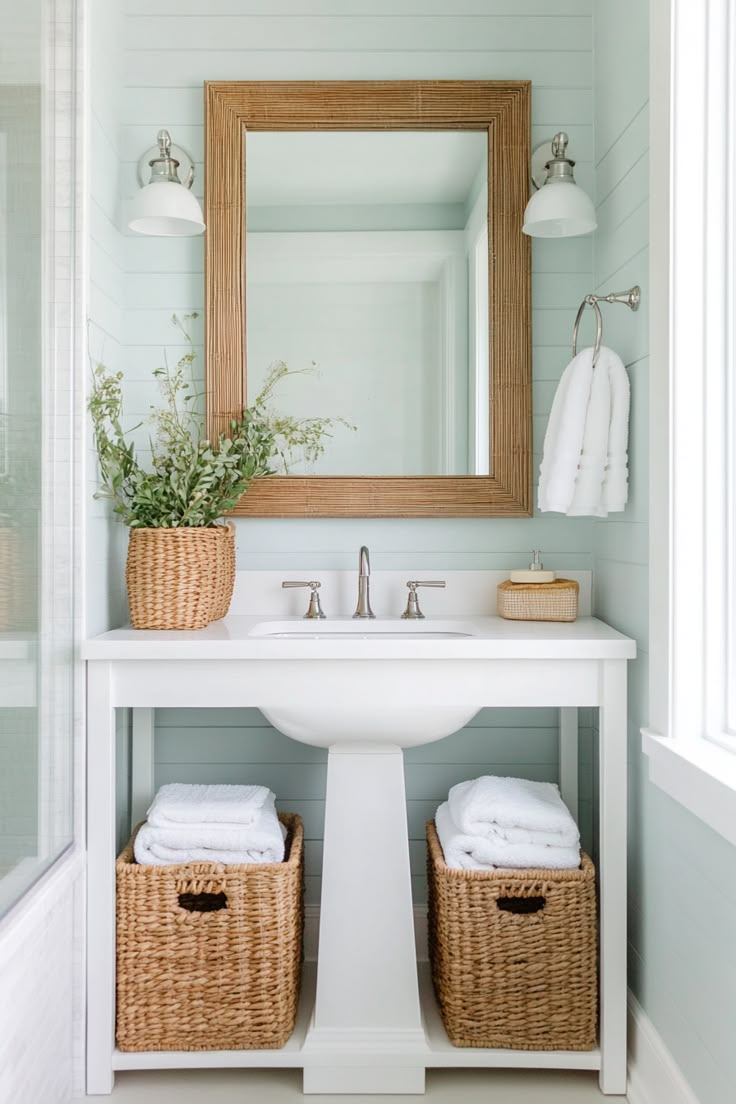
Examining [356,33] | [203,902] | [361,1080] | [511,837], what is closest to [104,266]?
[356,33]

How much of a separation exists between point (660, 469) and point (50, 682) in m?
1.13

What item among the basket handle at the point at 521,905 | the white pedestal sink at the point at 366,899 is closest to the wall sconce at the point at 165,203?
the white pedestal sink at the point at 366,899

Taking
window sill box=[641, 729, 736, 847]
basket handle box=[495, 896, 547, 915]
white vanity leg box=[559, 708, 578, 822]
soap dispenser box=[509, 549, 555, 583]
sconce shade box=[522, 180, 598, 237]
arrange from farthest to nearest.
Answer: white vanity leg box=[559, 708, 578, 822], soap dispenser box=[509, 549, 555, 583], sconce shade box=[522, 180, 598, 237], basket handle box=[495, 896, 547, 915], window sill box=[641, 729, 736, 847]

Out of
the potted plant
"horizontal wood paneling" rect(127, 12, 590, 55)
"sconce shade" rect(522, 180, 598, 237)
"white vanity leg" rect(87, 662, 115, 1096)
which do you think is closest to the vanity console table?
"white vanity leg" rect(87, 662, 115, 1096)

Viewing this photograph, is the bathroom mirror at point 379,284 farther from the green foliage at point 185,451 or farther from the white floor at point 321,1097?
the white floor at point 321,1097

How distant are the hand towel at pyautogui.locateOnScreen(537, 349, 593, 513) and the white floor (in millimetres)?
1124

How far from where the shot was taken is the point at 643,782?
1784 millimetres

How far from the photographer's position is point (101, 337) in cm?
198

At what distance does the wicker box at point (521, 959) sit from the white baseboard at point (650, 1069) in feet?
0.29

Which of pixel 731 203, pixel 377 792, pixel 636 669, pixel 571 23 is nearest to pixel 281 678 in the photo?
pixel 377 792

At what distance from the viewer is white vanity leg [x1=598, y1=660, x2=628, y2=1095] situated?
5.79 ft

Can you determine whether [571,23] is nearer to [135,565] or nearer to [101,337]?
[101,337]

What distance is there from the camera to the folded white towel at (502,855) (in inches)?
70.0

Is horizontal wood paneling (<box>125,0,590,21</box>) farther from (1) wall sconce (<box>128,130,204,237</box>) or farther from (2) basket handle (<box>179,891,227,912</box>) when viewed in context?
(2) basket handle (<box>179,891,227,912</box>)
